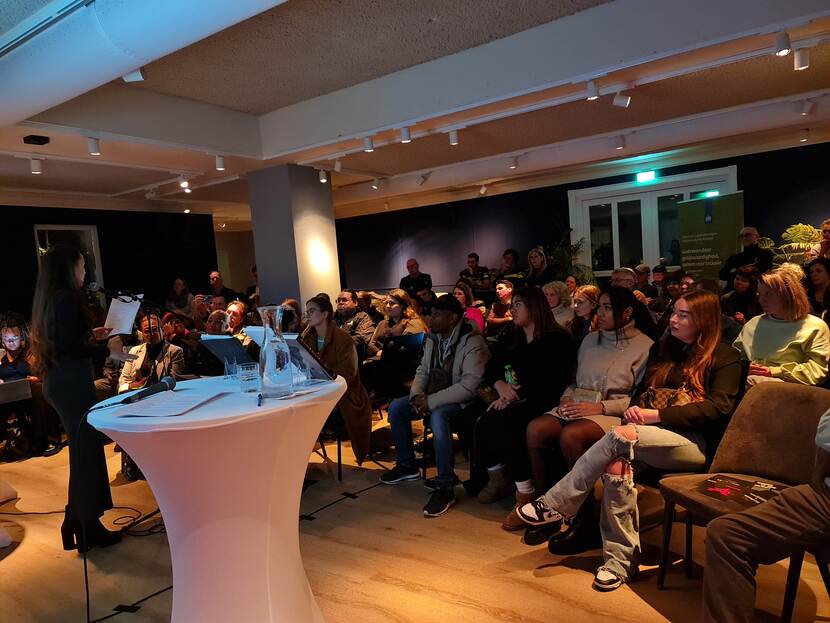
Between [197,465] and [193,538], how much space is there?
0.96 ft

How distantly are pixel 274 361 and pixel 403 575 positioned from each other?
1.39 metres

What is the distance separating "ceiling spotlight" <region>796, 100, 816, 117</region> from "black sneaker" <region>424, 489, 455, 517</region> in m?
5.59

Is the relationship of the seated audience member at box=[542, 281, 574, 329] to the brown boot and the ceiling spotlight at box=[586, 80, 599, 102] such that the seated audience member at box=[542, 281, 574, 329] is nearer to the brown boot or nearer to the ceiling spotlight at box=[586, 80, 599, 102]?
the ceiling spotlight at box=[586, 80, 599, 102]

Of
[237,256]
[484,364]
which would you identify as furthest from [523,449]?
[237,256]

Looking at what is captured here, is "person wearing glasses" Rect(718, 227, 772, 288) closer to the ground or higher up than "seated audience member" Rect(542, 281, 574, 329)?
higher up

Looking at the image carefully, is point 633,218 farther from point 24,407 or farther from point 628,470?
point 24,407

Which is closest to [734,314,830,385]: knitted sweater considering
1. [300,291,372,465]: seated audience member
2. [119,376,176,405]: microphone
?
[300,291,372,465]: seated audience member

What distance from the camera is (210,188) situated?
8.80 meters

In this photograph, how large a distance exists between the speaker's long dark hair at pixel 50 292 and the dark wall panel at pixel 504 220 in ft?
26.7

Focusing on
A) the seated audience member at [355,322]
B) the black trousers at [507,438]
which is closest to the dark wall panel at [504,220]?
the seated audience member at [355,322]

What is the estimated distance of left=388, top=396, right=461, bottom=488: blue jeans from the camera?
11.6ft

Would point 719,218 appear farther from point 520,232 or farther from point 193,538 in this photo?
point 193,538

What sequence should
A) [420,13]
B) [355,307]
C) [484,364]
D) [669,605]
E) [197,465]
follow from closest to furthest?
[197,465]
[669,605]
[484,364]
[420,13]
[355,307]

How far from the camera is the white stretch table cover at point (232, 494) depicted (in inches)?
66.6
